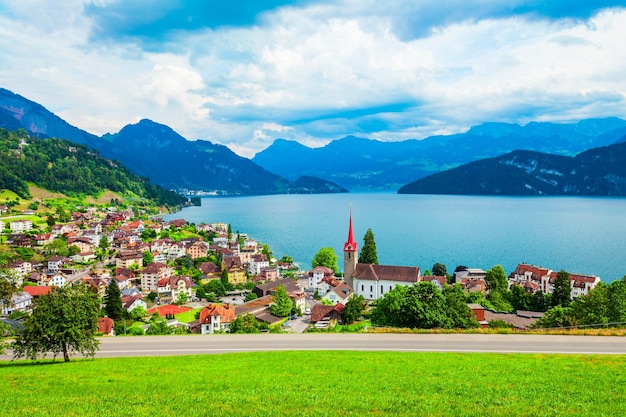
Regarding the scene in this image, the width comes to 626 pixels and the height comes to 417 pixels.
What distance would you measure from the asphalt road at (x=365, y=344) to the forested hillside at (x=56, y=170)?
5245 inches

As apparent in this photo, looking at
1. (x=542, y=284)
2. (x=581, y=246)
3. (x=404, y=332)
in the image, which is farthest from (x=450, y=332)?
(x=581, y=246)

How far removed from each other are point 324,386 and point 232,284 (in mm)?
57736

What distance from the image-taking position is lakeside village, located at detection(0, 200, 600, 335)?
35.7 m

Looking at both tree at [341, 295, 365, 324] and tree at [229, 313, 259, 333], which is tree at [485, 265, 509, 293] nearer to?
tree at [341, 295, 365, 324]

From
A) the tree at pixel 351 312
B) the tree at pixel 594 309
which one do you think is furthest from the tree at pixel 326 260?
the tree at pixel 594 309

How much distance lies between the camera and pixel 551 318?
97.1 ft

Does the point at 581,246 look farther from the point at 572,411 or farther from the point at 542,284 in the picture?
the point at 572,411

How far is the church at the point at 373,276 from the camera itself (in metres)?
48.5

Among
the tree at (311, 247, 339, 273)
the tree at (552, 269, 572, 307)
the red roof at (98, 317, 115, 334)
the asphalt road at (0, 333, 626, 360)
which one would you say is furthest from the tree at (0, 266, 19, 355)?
the tree at (311, 247, 339, 273)

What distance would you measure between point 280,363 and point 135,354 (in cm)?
743

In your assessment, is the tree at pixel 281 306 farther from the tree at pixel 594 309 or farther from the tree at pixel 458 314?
the tree at pixel 594 309

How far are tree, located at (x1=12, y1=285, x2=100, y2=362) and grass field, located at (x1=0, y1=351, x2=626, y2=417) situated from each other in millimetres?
770

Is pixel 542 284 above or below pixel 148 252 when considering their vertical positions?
below

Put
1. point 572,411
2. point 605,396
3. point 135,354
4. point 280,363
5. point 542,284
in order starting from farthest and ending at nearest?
point 542,284
point 135,354
point 280,363
point 605,396
point 572,411
